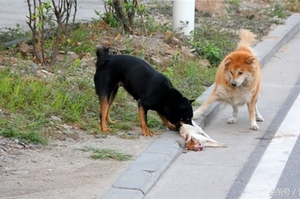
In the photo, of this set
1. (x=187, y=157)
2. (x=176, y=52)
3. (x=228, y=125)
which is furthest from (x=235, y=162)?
(x=176, y=52)

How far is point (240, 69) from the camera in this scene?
7.98 metres

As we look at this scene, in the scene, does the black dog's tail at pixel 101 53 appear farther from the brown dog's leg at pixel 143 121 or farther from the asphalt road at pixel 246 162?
the asphalt road at pixel 246 162

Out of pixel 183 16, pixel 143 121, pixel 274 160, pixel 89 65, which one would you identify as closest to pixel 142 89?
pixel 143 121

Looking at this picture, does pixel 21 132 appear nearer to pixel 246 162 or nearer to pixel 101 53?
pixel 101 53

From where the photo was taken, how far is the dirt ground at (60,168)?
5617 millimetres

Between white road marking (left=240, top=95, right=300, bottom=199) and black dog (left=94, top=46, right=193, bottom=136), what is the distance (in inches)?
38.5

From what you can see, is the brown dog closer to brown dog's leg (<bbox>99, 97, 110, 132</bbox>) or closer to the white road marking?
the white road marking

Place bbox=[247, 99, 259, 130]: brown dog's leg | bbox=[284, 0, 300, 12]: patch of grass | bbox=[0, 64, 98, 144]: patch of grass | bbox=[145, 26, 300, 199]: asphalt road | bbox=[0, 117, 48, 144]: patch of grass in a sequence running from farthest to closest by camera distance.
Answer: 1. bbox=[284, 0, 300, 12]: patch of grass
2. bbox=[247, 99, 259, 130]: brown dog's leg
3. bbox=[0, 64, 98, 144]: patch of grass
4. bbox=[0, 117, 48, 144]: patch of grass
5. bbox=[145, 26, 300, 199]: asphalt road

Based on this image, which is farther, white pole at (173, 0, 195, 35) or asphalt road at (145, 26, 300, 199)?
white pole at (173, 0, 195, 35)

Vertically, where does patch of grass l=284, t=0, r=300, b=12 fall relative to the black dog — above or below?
below

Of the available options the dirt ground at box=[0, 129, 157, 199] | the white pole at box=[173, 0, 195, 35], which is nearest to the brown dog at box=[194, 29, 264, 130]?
the dirt ground at box=[0, 129, 157, 199]

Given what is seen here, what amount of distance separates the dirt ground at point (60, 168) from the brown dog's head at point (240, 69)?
55.8 inches

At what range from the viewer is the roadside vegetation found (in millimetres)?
7395

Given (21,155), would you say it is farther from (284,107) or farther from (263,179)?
(284,107)
